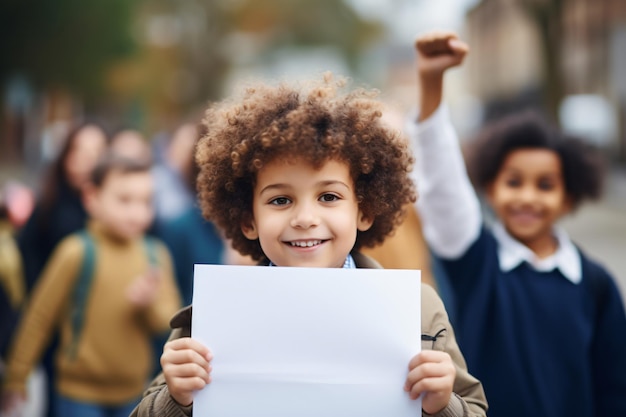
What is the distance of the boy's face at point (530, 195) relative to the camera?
10.8 feet

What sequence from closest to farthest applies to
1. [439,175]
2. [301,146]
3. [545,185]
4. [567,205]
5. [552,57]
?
[301,146] < [439,175] < [545,185] < [567,205] < [552,57]

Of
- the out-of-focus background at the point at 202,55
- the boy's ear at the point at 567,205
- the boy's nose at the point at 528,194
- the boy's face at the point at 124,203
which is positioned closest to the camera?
the boy's nose at the point at 528,194

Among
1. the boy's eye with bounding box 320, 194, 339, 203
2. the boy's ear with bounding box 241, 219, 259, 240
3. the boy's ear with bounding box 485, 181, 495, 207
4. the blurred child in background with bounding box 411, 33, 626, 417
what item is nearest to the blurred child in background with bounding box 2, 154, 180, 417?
the boy's ear with bounding box 485, 181, 495, 207

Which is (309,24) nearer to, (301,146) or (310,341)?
(301,146)

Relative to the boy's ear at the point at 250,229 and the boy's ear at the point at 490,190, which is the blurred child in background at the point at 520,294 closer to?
the boy's ear at the point at 490,190

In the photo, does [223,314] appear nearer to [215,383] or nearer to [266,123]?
[215,383]

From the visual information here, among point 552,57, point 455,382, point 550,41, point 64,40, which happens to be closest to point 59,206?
point 455,382

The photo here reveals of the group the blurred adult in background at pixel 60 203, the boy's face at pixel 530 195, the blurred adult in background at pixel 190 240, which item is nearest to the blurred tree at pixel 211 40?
the blurred adult in background at pixel 60 203

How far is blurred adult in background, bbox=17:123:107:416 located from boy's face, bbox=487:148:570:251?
274 centimetres

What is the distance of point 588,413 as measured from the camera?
2.95 meters

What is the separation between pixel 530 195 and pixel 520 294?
1.37ft

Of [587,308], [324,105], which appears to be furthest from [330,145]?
[587,308]

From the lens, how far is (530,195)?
331 cm

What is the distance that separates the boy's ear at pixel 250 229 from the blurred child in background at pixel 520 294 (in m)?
0.84
